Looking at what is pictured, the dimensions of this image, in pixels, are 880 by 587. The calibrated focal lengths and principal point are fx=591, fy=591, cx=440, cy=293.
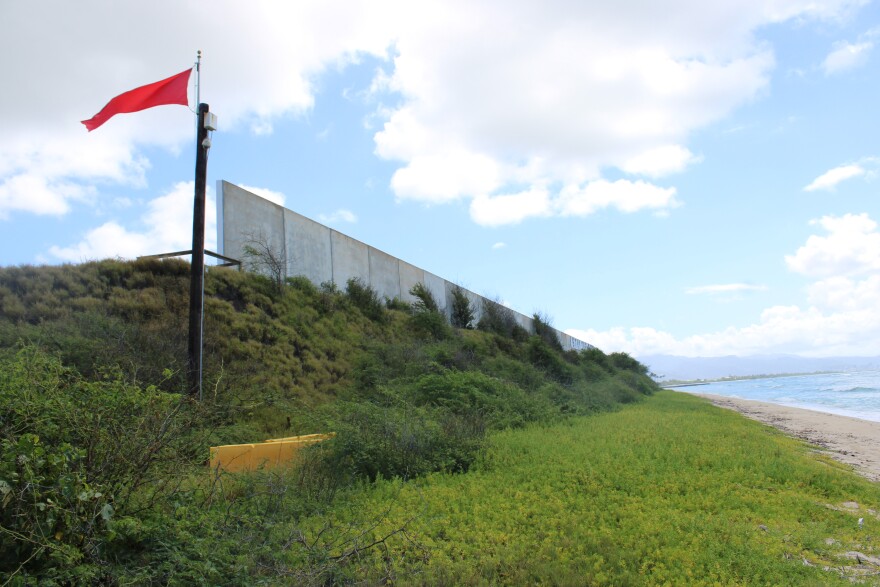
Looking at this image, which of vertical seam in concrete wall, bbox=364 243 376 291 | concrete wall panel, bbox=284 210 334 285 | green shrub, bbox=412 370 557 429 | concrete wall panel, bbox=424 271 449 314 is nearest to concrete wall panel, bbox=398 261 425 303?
concrete wall panel, bbox=424 271 449 314

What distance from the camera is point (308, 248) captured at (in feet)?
70.8

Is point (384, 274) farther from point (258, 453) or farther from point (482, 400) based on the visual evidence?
point (258, 453)

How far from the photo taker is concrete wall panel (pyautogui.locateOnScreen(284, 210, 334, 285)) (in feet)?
67.1

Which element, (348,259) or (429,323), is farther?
(429,323)

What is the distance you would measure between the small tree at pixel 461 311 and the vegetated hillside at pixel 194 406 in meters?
7.16

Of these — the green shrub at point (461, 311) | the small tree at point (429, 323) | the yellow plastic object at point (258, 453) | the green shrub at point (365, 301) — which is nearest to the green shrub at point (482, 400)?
the yellow plastic object at point (258, 453)

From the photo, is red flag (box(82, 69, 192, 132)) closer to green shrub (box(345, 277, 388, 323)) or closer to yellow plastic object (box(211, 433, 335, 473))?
yellow plastic object (box(211, 433, 335, 473))

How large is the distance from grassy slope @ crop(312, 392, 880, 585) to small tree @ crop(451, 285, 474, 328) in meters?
24.4

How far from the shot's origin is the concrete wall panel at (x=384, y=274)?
2645 centimetres

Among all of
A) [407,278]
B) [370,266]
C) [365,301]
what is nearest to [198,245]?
[365,301]

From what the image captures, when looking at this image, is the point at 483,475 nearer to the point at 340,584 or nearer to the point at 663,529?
the point at 663,529

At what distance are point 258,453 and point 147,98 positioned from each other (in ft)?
20.7

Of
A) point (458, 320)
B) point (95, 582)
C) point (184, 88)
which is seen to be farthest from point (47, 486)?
point (458, 320)

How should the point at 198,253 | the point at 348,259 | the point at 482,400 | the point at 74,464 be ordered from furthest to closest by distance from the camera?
the point at 348,259 → the point at 482,400 → the point at 198,253 → the point at 74,464
